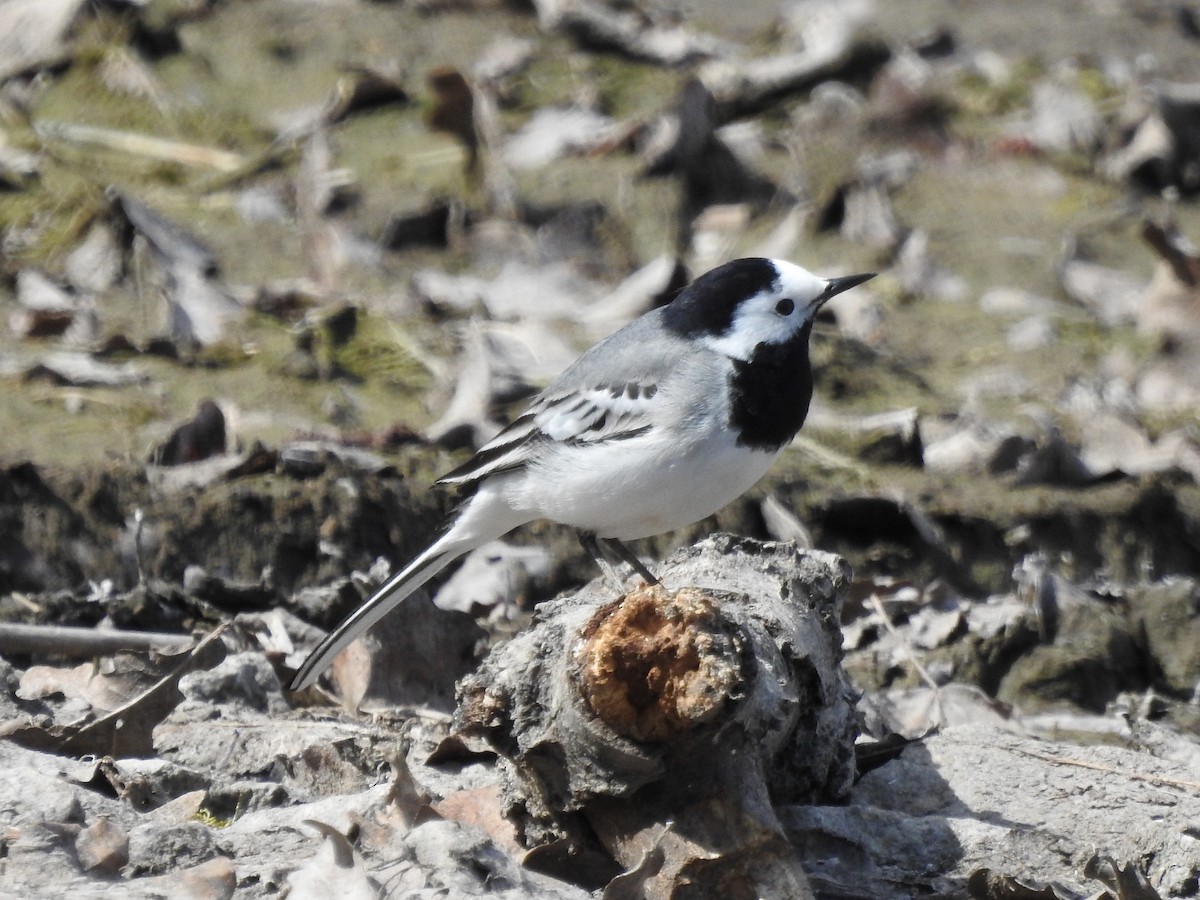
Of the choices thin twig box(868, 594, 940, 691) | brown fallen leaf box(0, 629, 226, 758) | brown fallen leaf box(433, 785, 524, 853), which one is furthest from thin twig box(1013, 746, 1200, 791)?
brown fallen leaf box(0, 629, 226, 758)

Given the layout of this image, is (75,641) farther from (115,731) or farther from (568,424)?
(568,424)

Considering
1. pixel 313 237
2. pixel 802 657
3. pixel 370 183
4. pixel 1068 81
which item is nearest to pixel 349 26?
pixel 370 183

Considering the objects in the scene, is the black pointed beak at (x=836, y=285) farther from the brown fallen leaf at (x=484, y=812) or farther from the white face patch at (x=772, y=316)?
the brown fallen leaf at (x=484, y=812)

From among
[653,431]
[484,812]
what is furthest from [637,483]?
[484,812]

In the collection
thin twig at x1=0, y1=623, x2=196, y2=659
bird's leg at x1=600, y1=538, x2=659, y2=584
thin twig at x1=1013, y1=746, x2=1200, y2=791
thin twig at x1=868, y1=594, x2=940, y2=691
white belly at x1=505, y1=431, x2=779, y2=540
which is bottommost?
thin twig at x1=868, y1=594, x2=940, y2=691

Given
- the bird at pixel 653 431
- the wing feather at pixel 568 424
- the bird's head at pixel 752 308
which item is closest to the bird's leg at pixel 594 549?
the bird at pixel 653 431

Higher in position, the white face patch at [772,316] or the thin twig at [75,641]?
the white face patch at [772,316]

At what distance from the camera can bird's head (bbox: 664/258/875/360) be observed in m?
4.81

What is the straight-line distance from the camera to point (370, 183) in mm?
8938

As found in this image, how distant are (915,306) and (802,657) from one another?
198 inches

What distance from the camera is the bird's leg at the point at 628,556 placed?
4794mm

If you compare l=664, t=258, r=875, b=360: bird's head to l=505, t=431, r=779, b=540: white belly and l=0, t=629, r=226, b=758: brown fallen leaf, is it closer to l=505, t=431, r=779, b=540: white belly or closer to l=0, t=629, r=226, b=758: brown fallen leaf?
l=505, t=431, r=779, b=540: white belly

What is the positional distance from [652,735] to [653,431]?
1418 mm

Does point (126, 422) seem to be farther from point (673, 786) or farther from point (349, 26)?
→ point (349, 26)
